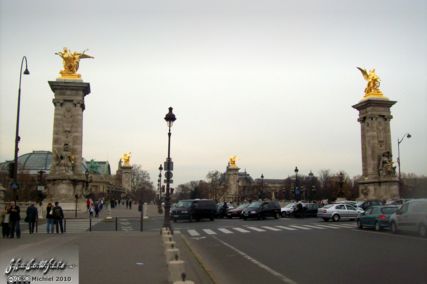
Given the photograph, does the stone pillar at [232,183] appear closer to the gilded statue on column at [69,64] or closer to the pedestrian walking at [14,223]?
the gilded statue on column at [69,64]

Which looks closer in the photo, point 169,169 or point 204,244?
point 204,244

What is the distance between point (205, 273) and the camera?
12.5 metres

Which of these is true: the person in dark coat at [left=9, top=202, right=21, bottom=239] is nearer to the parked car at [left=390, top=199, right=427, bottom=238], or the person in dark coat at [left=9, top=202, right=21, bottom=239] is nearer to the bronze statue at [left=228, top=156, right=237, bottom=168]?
the parked car at [left=390, top=199, right=427, bottom=238]

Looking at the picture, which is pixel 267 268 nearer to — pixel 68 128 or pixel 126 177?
pixel 68 128

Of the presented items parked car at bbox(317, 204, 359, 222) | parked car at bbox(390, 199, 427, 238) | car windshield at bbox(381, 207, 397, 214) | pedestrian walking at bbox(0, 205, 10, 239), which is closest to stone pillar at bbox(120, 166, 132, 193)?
parked car at bbox(317, 204, 359, 222)

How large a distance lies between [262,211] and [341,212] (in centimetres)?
845

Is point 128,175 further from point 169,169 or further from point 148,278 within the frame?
point 148,278

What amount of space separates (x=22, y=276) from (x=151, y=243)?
12.3 meters

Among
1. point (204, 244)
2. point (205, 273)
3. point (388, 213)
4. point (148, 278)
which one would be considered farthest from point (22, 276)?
point (388, 213)

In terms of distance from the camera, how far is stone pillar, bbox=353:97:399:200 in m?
67.0

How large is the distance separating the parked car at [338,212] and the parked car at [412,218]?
13.8 metres

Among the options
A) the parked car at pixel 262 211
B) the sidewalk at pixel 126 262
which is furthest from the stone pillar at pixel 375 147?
the sidewalk at pixel 126 262

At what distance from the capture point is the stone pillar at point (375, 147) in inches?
2638

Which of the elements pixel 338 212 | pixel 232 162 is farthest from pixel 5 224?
pixel 232 162
